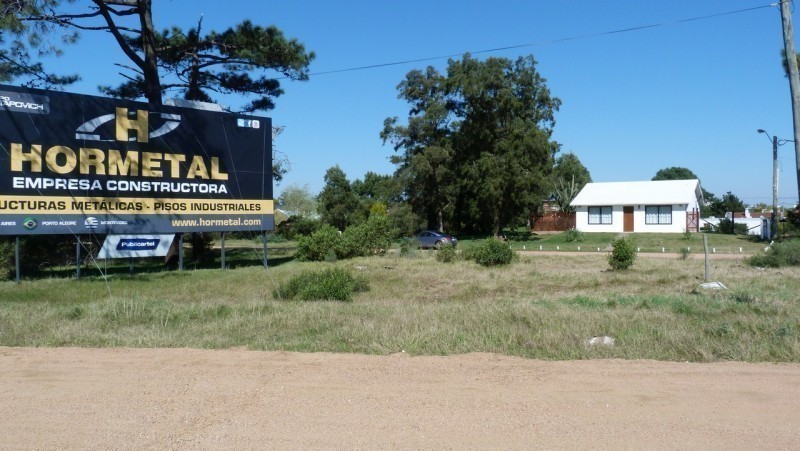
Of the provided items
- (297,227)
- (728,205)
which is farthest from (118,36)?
(728,205)

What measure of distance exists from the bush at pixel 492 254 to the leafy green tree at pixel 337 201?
3406cm

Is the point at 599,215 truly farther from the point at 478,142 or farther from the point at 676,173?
the point at 676,173

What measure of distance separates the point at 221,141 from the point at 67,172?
5.63 meters

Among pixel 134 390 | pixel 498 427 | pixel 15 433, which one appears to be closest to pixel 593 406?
pixel 498 427

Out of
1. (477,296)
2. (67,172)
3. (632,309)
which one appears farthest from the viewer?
(67,172)

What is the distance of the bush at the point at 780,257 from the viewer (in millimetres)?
23234

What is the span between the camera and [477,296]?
1844cm

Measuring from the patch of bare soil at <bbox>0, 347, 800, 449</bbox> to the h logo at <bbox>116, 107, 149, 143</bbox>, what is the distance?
15663 millimetres

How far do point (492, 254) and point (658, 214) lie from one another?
99.5 feet

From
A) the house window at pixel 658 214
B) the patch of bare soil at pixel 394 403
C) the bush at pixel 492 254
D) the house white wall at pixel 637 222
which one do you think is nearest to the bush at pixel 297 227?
the house white wall at pixel 637 222

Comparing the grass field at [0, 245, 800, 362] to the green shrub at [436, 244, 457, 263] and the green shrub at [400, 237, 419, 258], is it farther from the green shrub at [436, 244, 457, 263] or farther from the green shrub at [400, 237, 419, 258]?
the green shrub at [400, 237, 419, 258]

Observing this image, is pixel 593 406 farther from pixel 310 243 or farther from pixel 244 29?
pixel 310 243

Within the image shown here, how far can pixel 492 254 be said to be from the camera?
27.4 meters

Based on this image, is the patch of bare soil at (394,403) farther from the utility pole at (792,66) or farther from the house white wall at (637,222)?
the house white wall at (637,222)
